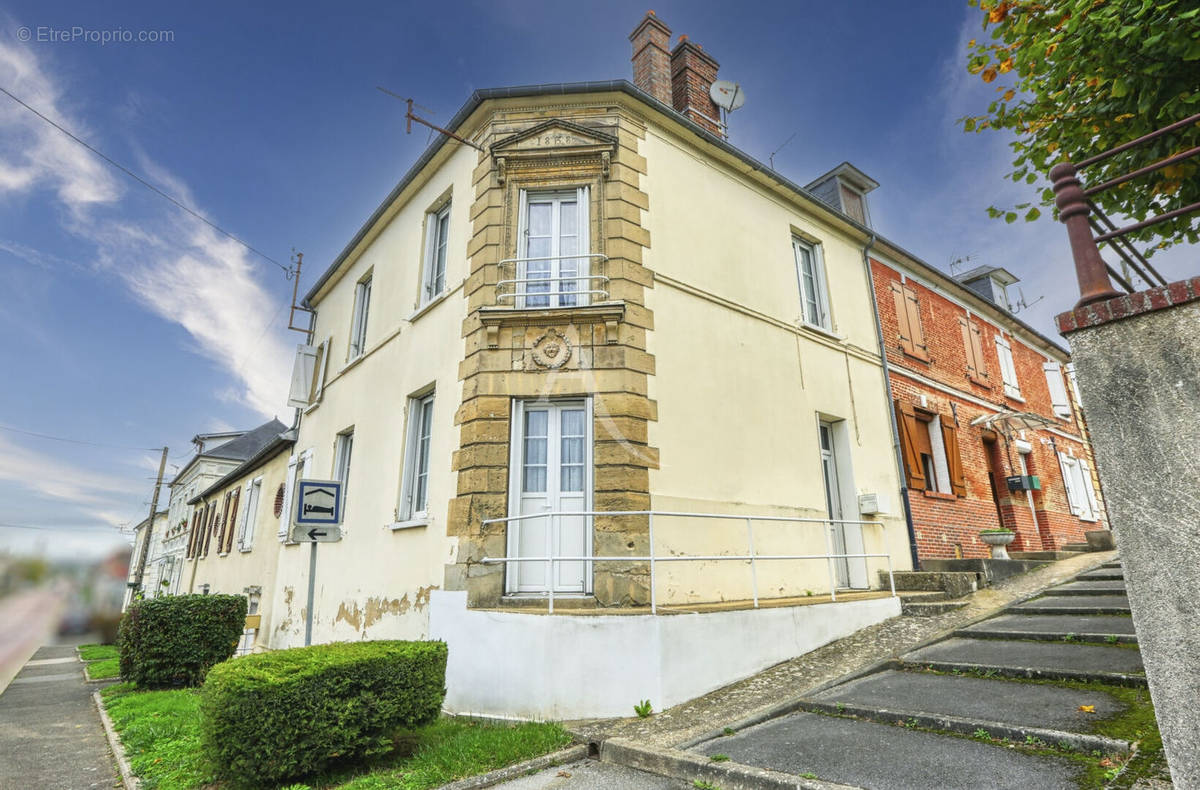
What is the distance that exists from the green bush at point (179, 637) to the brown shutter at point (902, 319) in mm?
12560

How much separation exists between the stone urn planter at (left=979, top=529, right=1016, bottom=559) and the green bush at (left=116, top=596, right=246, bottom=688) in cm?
1248

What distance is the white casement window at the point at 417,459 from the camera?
26.5 ft

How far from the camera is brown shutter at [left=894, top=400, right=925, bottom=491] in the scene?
10.2 m

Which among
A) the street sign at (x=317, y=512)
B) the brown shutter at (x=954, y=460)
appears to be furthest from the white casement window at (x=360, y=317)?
the brown shutter at (x=954, y=460)

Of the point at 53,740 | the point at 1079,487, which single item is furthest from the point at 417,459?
the point at 1079,487

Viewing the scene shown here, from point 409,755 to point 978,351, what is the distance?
1369cm

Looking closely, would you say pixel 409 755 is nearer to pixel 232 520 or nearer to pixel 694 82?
pixel 694 82

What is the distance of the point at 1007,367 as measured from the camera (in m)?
14.4

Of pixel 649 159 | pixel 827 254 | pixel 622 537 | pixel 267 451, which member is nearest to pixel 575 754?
pixel 622 537

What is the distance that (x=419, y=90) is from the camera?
8.22m

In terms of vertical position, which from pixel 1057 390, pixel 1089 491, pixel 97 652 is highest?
pixel 1057 390

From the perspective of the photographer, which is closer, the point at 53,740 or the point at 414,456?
the point at 53,740

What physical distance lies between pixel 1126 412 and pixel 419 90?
8455 millimetres

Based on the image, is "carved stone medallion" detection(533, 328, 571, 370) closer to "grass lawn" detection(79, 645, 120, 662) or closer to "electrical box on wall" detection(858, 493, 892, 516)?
"electrical box on wall" detection(858, 493, 892, 516)
